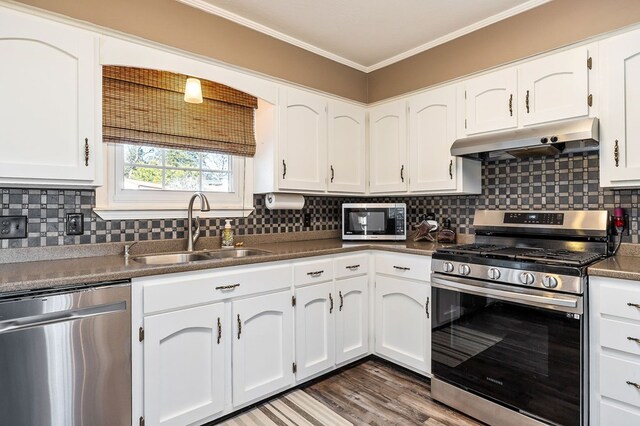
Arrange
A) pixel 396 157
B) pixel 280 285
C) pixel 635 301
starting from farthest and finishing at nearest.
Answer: pixel 396 157 < pixel 280 285 < pixel 635 301

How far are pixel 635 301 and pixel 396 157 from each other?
172 cm

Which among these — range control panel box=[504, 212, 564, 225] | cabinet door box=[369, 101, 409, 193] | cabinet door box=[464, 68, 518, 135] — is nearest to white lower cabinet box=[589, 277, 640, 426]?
range control panel box=[504, 212, 564, 225]

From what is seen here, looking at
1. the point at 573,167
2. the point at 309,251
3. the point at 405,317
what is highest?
the point at 573,167

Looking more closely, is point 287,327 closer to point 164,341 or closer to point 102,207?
point 164,341

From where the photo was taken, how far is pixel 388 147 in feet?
9.53

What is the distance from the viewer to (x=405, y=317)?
2.40m

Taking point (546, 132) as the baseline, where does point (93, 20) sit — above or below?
above

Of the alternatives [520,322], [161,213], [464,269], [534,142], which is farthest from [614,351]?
[161,213]

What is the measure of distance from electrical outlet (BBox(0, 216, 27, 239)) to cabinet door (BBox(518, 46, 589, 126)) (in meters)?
2.76

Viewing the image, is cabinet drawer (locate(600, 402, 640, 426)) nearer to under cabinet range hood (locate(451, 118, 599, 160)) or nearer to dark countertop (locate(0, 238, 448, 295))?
dark countertop (locate(0, 238, 448, 295))

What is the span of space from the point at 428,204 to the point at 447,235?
1.29ft

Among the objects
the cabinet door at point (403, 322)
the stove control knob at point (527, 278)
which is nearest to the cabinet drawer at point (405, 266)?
the cabinet door at point (403, 322)

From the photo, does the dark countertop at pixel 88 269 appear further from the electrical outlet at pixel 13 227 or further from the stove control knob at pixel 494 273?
the stove control knob at pixel 494 273

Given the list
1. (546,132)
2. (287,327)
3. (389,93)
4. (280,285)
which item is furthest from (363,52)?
(287,327)
